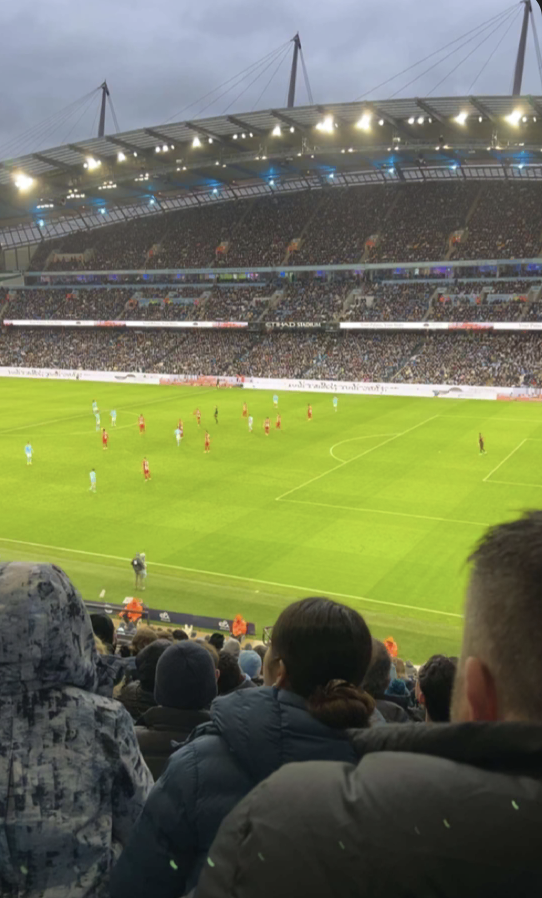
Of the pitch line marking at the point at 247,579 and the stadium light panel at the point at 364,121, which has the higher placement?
the stadium light panel at the point at 364,121

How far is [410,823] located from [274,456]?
3560 cm

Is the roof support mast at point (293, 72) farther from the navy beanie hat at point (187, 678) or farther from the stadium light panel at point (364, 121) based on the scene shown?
the navy beanie hat at point (187, 678)

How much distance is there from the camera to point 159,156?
68500 mm

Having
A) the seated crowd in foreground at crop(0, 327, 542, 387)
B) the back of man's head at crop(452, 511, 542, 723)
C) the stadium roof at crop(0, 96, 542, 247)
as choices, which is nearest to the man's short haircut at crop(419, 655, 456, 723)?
the back of man's head at crop(452, 511, 542, 723)

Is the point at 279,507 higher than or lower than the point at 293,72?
lower

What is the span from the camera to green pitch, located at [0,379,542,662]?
21.1 m

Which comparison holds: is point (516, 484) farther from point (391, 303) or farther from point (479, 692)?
point (391, 303)

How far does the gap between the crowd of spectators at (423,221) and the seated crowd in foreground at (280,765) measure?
265 feet

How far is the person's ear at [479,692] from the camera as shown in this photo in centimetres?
179

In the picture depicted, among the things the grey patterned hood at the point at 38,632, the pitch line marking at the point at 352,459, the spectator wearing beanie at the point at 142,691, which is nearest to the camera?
the grey patterned hood at the point at 38,632

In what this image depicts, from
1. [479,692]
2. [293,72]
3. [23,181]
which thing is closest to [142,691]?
[479,692]

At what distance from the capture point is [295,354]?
7506cm

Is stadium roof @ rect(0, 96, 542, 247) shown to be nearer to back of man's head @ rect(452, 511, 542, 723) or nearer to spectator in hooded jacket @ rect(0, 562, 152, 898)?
spectator in hooded jacket @ rect(0, 562, 152, 898)

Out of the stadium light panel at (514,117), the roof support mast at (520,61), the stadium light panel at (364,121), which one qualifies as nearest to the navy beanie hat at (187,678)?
the stadium light panel at (514,117)
